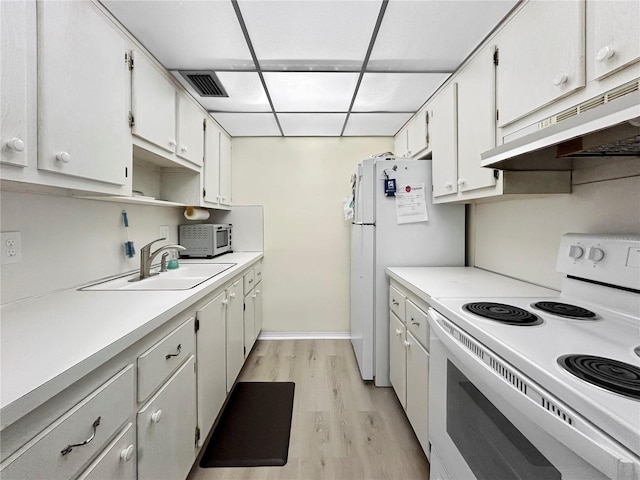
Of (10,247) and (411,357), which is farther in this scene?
(411,357)

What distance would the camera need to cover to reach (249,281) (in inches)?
104

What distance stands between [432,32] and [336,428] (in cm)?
230

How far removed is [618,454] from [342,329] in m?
2.89

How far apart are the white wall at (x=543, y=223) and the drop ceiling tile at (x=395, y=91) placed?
932 mm

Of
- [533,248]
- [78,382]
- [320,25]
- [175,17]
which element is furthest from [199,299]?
[533,248]

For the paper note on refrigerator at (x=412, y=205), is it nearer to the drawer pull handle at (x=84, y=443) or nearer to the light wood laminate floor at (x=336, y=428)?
the light wood laminate floor at (x=336, y=428)

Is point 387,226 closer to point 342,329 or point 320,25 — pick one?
point 320,25

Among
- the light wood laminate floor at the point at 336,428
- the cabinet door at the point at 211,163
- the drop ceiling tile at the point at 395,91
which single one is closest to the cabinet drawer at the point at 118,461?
the light wood laminate floor at the point at 336,428

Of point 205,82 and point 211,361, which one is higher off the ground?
point 205,82

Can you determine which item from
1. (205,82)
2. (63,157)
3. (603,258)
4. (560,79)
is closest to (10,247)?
(63,157)

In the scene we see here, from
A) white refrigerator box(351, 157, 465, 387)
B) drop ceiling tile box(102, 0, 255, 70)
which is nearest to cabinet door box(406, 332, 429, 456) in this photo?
white refrigerator box(351, 157, 465, 387)

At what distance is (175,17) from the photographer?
142 cm

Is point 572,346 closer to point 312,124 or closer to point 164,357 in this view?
point 164,357

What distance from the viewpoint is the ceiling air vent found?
191 cm
